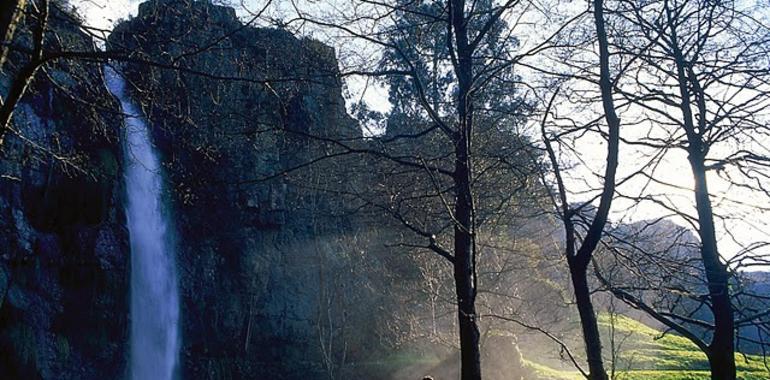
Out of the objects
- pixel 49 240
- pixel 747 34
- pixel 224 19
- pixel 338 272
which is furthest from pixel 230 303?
pixel 747 34

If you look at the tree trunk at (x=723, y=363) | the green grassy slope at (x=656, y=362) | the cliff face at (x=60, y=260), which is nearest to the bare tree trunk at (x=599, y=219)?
the tree trunk at (x=723, y=363)

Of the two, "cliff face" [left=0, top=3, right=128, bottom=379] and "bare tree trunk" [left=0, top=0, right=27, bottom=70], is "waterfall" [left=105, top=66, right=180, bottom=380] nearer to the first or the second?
A: "cliff face" [left=0, top=3, right=128, bottom=379]

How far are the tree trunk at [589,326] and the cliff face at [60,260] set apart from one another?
37.0 ft

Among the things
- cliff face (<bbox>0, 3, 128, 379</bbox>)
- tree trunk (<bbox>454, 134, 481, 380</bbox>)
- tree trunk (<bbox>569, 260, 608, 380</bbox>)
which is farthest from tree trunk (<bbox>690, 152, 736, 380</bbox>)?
cliff face (<bbox>0, 3, 128, 379</bbox>)

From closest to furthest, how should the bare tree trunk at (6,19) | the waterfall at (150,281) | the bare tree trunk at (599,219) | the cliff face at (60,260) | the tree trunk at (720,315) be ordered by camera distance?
the bare tree trunk at (6,19)
the bare tree trunk at (599,219)
the tree trunk at (720,315)
the cliff face at (60,260)
the waterfall at (150,281)

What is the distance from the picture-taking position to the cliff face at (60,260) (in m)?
14.0

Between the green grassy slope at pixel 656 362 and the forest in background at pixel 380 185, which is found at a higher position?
the forest in background at pixel 380 185

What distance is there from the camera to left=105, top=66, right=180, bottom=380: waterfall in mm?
17500

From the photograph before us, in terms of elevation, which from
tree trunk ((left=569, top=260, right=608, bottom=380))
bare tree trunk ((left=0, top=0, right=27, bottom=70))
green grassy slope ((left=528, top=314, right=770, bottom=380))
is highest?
bare tree trunk ((left=0, top=0, right=27, bottom=70))

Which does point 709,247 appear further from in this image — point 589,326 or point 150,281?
point 150,281

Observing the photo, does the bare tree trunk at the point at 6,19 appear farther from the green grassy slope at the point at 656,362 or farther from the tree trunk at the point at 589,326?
the green grassy slope at the point at 656,362

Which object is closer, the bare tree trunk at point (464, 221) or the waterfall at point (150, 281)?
the bare tree trunk at point (464, 221)

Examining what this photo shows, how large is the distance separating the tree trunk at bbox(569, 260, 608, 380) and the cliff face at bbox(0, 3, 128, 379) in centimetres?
1128

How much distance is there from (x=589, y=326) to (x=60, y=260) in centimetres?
1533
